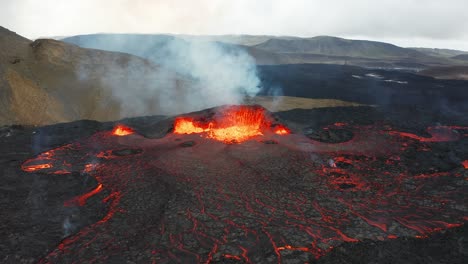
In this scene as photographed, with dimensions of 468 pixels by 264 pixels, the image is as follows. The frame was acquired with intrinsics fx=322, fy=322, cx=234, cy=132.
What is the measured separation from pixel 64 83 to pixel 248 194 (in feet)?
110

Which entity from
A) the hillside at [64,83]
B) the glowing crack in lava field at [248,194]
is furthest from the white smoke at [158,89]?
the glowing crack in lava field at [248,194]

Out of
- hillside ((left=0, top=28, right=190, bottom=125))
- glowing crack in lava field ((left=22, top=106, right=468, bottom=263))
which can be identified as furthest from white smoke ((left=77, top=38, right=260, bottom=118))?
glowing crack in lava field ((left=22, top=106, right=468, bottom=263))

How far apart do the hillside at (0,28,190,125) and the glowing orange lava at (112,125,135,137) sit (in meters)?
7.76

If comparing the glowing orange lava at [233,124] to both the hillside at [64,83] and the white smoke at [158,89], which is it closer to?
the white smoke at [158,89]

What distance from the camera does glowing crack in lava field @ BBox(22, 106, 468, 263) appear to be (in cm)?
1264

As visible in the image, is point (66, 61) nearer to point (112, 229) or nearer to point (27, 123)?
point (27, 123)

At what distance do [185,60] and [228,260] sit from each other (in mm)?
71607

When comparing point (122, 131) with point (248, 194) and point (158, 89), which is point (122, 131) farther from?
point (248, 194)

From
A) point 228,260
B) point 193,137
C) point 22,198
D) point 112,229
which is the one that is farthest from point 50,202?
point 193,137

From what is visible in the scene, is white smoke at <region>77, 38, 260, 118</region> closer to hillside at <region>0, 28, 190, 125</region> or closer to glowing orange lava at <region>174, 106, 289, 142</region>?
hillside at <region>0, 28, 190, 125</region>

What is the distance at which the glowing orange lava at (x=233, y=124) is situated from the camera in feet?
91.8

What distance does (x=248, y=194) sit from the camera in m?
16.9

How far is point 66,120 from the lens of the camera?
116ft

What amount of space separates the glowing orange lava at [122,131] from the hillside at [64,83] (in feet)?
25.4
